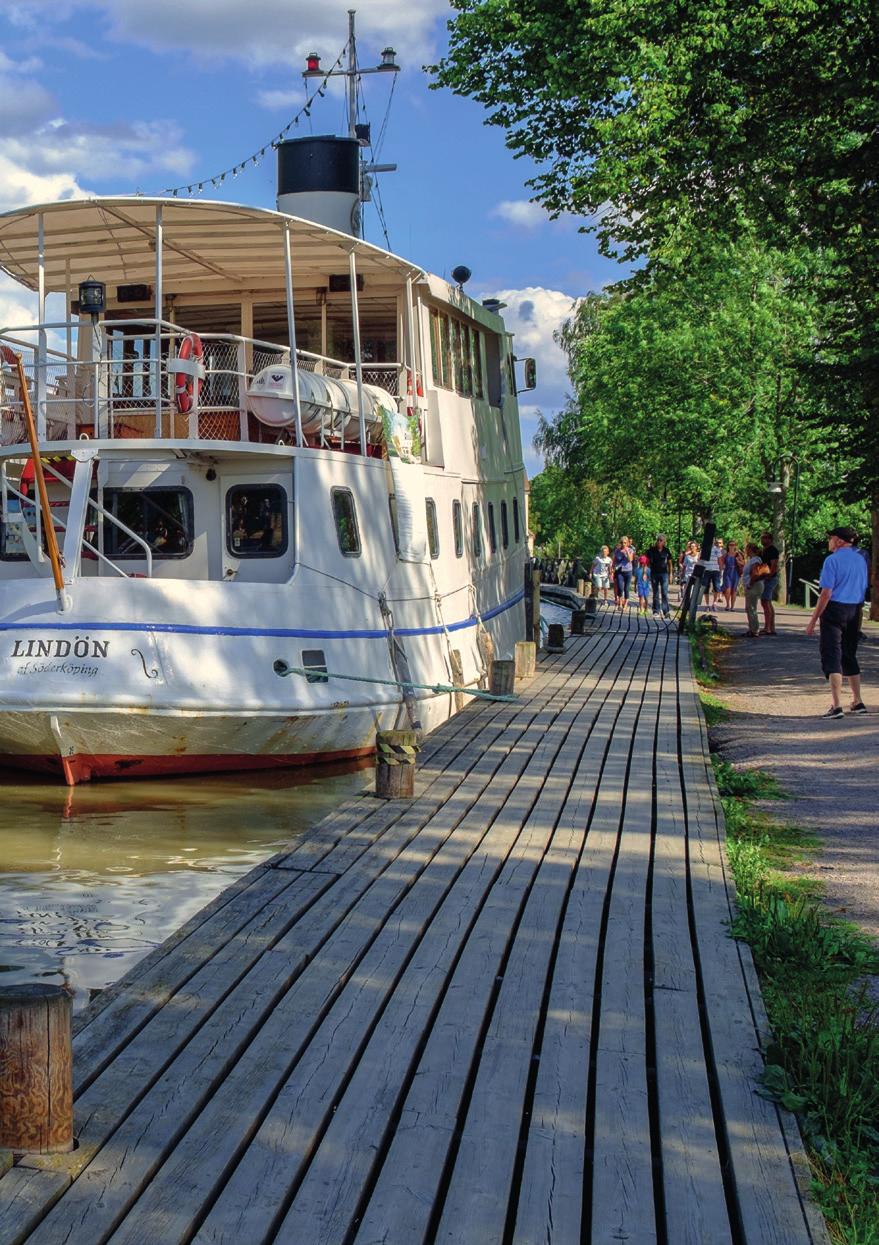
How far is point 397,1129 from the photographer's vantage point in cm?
441

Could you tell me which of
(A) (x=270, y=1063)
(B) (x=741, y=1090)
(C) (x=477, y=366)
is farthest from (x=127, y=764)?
(C) (x=477, y=366)

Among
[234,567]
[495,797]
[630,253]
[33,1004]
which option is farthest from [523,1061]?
[630,253]

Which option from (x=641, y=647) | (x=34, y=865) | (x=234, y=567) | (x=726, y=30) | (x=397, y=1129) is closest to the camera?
(x=397, y=1129)

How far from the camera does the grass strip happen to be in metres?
4.12

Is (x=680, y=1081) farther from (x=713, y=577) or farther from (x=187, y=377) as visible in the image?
(x=713, y=577)

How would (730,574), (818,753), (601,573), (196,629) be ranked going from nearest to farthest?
(818,753), (196,629), (730,574), (601,573)

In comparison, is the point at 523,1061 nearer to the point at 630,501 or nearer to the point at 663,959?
the point at 663,959

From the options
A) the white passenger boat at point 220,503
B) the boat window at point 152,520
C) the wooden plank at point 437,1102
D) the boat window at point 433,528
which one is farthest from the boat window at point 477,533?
the wooden plank at point 437,1102

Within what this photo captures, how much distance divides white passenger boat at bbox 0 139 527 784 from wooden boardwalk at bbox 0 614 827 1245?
5.08 m

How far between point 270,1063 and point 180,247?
12.8m

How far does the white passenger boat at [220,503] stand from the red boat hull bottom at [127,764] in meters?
0.03

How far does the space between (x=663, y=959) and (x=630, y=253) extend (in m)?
16.3

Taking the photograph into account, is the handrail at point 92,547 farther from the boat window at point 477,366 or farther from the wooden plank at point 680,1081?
the boat window at point 477,366

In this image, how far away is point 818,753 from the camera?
40.7 ft
